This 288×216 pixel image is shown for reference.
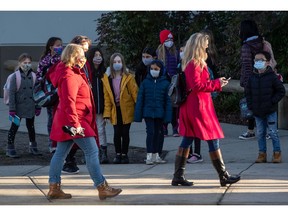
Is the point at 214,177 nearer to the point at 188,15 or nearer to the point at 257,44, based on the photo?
the point at 257,44

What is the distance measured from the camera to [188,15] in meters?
17.3

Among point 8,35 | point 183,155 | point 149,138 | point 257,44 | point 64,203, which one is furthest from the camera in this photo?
point 8,35

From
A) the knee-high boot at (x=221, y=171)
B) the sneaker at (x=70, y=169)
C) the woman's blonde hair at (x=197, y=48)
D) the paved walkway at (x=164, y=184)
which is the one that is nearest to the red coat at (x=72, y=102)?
the paved walkway at (x=164, y=184)

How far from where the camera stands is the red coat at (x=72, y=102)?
8.90 metres

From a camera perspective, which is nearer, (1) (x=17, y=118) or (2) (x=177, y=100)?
(2) (x=177, y=100)

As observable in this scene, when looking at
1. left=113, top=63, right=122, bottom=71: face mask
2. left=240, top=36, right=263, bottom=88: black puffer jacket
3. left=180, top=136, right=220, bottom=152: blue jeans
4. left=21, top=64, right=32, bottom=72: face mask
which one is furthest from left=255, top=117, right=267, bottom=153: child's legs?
left=21, top=64, right=32, bottom=72: face mask

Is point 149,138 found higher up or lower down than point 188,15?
lower down

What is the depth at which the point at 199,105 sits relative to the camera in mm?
9531

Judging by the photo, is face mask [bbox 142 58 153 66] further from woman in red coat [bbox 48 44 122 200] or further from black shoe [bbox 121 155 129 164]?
woman in red coat [bbox 48 44 122 200]

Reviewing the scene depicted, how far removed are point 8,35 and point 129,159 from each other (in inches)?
306

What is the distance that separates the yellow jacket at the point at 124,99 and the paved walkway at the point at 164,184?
0.61 metres

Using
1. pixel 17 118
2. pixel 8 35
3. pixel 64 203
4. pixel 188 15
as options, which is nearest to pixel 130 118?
pixel 17 118

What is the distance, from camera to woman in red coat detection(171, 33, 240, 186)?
9453 millimetres

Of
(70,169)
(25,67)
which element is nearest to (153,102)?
(70,169)
